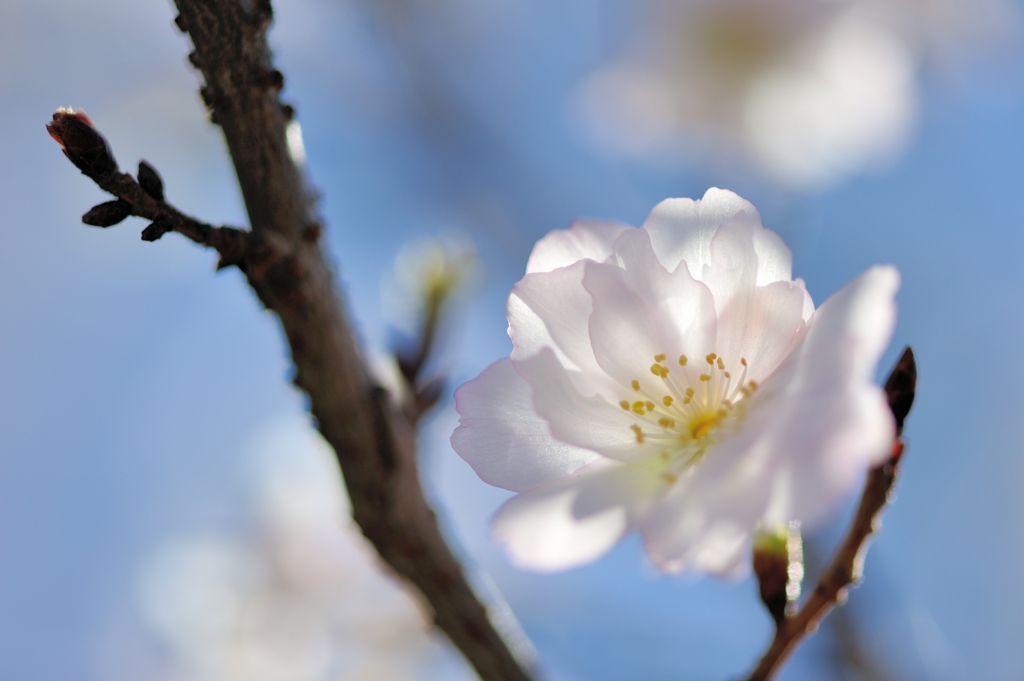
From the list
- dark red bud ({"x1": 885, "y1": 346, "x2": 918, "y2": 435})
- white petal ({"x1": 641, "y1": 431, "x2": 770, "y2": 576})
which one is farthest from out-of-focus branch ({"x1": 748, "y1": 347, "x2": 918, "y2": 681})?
white petal ({"x1": 641, "y1": 431, "x2": 770, "y2": 576})

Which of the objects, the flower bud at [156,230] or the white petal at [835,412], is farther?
the flower bud at [156,230]

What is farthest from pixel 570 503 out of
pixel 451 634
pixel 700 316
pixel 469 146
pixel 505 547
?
pixel 469 146

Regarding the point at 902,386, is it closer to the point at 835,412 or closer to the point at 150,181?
the point at 835,412

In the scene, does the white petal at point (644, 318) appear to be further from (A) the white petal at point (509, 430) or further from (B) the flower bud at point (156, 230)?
(B) the flower bud at point (156, 230)

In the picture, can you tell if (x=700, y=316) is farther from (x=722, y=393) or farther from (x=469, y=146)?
(x=469, y=146)

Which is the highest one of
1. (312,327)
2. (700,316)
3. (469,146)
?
(469,146)

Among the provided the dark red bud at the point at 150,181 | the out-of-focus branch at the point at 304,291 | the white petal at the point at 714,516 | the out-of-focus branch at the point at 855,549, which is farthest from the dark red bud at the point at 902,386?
Answer: the dark red bud at the point at 150,181
